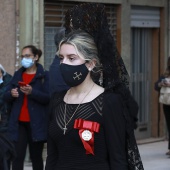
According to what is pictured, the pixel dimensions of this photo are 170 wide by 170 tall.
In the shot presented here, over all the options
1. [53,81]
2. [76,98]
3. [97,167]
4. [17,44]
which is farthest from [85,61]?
[17,44]

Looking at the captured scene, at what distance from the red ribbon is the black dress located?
0.02 m

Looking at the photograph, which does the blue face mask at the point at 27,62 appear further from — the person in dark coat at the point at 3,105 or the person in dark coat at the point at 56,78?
the person in dark coat at the point at 56,78

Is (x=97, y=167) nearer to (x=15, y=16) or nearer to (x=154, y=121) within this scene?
(x=15, y=16)

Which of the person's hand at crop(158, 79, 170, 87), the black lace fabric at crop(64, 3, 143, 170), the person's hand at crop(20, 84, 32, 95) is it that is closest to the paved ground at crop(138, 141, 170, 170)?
the person's hand at crop(158, 79, 170, 87)

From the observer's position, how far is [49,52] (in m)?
11.1

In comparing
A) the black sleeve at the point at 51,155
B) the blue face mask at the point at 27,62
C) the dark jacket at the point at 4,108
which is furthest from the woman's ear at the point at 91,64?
the blue face mask at the point at 27,62

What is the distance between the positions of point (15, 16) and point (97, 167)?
6670mm

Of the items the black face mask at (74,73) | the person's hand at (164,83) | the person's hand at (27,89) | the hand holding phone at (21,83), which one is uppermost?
the black face mask at (74,73)

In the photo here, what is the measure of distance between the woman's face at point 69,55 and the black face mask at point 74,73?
0.08 feet

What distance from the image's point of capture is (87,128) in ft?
13.0

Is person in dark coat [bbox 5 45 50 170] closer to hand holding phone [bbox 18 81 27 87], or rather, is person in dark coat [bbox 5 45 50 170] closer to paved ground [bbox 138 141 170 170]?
hand holding phone [bbox 18 81 27 87]

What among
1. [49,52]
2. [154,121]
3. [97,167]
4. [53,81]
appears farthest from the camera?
[154,121]

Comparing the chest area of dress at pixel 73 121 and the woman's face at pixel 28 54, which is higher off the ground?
the woman's face at pixel 28 54

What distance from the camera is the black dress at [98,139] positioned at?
3.99m
